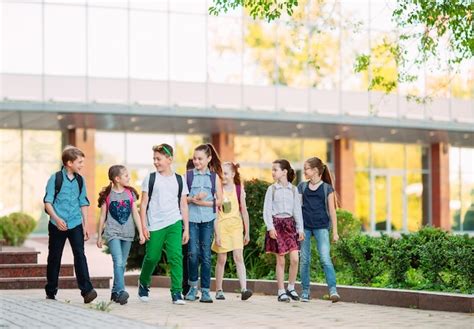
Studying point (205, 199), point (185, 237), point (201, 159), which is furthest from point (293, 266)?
point (201, 159)

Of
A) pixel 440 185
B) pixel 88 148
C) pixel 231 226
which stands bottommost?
pixel 231 226

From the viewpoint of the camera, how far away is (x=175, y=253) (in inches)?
451

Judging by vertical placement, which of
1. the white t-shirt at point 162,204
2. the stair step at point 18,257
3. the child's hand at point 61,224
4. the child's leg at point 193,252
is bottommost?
the stair step at point 18,257

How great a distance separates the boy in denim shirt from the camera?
11.5 m

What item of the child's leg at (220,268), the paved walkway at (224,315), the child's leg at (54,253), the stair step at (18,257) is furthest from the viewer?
the stair step at (18,257)

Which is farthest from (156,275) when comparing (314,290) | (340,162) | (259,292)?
(340,162)

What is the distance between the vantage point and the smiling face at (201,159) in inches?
468

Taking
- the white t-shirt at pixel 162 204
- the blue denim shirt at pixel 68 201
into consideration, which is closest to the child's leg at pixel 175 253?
the white t-shirt at pixel 162 204

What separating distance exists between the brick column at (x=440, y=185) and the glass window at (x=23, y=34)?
19918 millimetres

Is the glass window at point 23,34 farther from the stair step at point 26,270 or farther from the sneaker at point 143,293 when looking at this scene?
the sneaker at point 143,293

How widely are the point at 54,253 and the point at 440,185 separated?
3600 centimetres

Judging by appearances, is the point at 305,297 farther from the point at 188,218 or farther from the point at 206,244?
the point at 188,218

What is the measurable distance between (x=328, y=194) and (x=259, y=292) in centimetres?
213

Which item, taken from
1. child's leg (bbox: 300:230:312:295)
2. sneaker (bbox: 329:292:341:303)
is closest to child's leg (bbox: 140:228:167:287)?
child's leg (bbox: 300:230:312:295)
